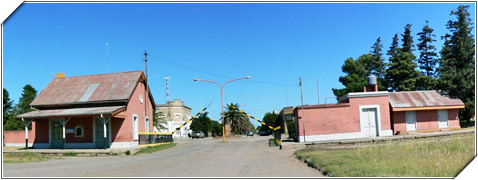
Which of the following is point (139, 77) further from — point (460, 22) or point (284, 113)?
point (284, 113)

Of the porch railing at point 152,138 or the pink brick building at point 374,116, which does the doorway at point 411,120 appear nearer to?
the pink brick building at point 374,116

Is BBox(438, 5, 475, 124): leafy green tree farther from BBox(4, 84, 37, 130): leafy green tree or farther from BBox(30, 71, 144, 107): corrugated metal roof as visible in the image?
BBox(4, 84, 37, 130): leafy green tree

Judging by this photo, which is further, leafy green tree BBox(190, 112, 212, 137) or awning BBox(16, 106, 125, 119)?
leafy green tree BBox(190, 112, 212, 137)

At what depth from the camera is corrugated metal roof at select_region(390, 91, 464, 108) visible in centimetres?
2570

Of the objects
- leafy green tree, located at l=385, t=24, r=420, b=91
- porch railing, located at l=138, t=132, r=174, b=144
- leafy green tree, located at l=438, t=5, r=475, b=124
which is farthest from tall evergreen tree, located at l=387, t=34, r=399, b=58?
porch railing, located at l=138, t=132, r=174, b=144

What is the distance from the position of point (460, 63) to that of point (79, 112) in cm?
2641

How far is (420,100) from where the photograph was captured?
87.0 ft

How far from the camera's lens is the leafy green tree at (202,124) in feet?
213

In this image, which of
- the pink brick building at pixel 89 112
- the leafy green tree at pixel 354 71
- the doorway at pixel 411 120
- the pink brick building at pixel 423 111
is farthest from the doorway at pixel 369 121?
the leafy green tree at pixel 354 71

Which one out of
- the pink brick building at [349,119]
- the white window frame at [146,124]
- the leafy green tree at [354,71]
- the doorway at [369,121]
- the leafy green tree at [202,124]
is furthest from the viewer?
the leafy green tree at [202,124]

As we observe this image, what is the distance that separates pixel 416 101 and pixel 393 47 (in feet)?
68.3

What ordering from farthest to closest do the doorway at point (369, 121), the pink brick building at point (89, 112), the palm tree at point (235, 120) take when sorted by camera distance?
1. the palm tree at point (235, 120)
2. the pink brick building at point (89, 112)
3. the doorway at point (369, 121)

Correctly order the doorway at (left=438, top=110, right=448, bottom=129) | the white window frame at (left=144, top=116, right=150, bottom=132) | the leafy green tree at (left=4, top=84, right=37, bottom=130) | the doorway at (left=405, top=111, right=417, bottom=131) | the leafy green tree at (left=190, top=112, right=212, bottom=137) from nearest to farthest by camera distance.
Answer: the doorway at (left=405, top=111, right=417, bottom=131) → the doorway at (left=438, top=110, right=448, bottom=129) → the white window frame at (left=144, top=116, right=150, bottom=132) → the leafy green tree at (left=4, top=84, right=37, bottom=130) → the leafy green tree at (left=190, top=112, right=212, bottom=137)

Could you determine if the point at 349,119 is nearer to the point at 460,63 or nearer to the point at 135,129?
the point at 460,63
